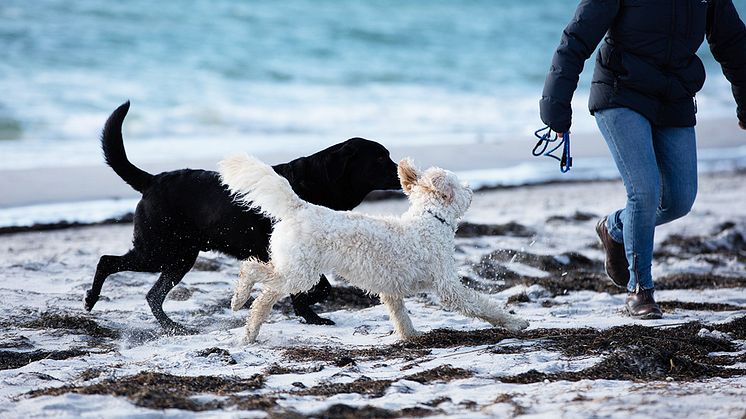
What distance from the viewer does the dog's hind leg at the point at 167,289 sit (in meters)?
5.45

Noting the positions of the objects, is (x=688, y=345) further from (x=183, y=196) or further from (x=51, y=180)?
(x=51, y=180)

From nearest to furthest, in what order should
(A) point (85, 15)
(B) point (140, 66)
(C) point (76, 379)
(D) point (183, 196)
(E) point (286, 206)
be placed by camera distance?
(C) point (76, 379) < (E) point (286, 206) < (D) point (183, 196) < (B) point (140, 66) < (A) point (85, 15)

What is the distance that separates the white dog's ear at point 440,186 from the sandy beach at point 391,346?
75 centimetres

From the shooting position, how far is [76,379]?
13.3 ft

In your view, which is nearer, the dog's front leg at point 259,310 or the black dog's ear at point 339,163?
the dog's front leg at point 259,310

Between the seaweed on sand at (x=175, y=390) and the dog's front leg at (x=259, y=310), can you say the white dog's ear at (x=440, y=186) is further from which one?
the seaweed on sand at (x=175, y=390)

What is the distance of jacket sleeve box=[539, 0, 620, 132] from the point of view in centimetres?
492

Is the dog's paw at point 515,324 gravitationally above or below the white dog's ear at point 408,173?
below

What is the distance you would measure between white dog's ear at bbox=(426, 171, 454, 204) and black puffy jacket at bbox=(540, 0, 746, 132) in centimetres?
64

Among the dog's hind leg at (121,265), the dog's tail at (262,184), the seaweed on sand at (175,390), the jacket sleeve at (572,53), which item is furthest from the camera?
the dog's hind leg at (121,265)

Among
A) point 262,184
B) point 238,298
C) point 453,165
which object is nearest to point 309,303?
point 238,298

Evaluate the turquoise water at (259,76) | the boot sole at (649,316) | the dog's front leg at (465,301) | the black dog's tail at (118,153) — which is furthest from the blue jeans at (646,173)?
the turquoise water at (259,76)

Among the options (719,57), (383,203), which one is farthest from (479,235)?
(719,57)

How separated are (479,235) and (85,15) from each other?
1961 centimetres
